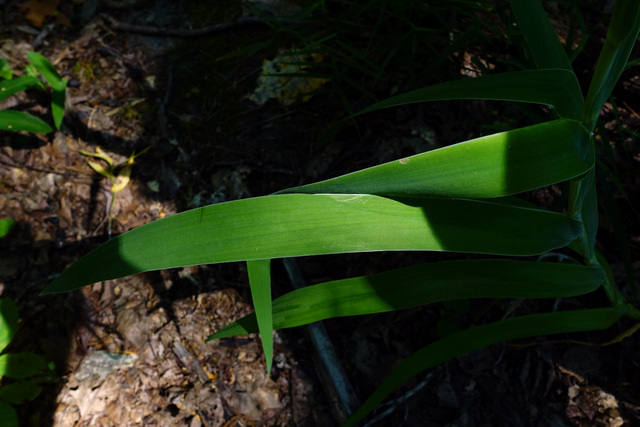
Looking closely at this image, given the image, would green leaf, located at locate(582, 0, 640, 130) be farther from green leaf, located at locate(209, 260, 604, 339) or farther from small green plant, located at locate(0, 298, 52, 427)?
small green plant, located at locate(0, 298, 52, 427)

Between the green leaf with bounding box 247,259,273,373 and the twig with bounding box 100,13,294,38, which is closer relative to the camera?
the green leaf with bounding box 247,259,273,373

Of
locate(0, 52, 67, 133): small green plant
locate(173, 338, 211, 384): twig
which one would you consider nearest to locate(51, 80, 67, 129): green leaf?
locate(0, 52, 67, 133): small green plant

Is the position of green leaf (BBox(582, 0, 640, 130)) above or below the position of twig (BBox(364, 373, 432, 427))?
above

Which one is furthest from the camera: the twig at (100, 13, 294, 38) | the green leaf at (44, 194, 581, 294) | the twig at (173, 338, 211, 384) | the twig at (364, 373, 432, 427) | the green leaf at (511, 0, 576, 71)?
the twig at (100, 13, 294, 38)

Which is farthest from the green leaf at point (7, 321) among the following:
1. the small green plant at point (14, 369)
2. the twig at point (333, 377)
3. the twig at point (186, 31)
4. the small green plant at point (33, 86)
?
the twig at point (186, 31)

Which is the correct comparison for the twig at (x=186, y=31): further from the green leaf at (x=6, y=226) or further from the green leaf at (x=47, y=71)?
the green leaf at (x=6, y=226)

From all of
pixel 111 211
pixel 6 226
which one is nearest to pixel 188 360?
pixel 111 211

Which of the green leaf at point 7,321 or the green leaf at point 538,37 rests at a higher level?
the green leaf at point 538,37

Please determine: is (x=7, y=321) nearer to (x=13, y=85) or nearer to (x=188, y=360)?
(x=188, y=360)
